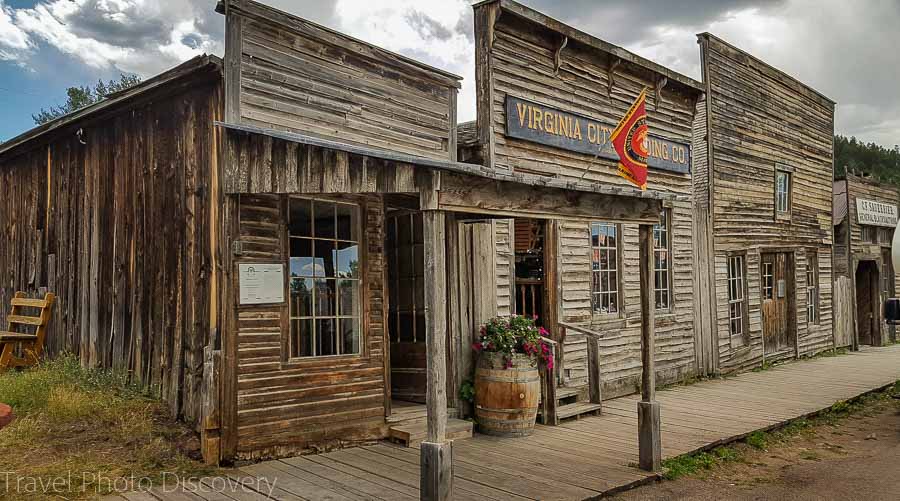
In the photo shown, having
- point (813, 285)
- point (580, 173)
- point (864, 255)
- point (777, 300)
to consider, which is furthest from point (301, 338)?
point (864, 255)

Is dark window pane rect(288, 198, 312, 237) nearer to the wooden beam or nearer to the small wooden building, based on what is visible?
the wooden beam

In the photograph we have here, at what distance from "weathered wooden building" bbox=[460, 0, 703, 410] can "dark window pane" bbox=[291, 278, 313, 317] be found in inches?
98.5

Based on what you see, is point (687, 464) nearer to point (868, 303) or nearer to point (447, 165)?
point (447, 165)

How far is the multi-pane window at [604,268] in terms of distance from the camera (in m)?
9.76

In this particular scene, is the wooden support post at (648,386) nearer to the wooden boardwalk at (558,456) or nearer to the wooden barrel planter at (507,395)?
the wooden boardwalk at (558,456)

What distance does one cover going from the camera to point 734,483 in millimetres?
6023

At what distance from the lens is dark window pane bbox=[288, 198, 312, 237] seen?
6.39 meters

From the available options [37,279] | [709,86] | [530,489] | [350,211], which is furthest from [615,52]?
[37,279]

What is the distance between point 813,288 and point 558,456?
11.9 meters

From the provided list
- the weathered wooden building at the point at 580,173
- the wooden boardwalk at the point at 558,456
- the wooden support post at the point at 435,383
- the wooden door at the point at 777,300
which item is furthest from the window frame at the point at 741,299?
the wooden support post at the point at 435,383

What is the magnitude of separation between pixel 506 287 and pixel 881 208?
623 inches

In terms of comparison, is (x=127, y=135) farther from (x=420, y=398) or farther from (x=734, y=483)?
(x=734, y=483)

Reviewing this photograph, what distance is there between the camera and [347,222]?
6.83 m

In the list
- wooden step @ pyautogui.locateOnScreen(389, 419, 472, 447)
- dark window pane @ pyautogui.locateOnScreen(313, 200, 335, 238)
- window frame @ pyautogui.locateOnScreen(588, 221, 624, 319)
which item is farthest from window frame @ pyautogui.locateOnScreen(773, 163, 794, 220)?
dark window pane @ pyautogui.locateOnScreen(313, 200, 335, 238)
